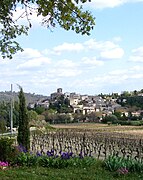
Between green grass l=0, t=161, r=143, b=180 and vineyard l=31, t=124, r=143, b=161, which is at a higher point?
green grass l=0, t=161, r=143, b=180

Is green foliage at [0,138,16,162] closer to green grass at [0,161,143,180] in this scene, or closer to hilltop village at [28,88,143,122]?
green grass at [0,161,143,180]

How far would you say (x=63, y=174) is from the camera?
9.59 meters

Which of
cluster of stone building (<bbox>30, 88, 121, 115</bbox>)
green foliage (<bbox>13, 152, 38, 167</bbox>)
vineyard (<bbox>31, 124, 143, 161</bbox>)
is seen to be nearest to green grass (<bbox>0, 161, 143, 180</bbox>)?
green foliage (<bbox>13, 152, 38, 167</bbox>)

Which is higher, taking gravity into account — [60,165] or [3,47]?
[3,47]

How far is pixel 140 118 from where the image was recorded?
103312mm

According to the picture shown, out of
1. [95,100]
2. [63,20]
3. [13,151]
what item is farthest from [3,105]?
[95,100]

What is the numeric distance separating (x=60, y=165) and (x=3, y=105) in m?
66.1

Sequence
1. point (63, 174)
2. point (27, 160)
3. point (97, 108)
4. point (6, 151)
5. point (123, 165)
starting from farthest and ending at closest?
point (97, 108), point (6, 151), point (27, 160), point (123, 165), point (63, 174)

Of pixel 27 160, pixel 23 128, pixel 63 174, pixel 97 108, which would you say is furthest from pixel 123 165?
pixel 97 108

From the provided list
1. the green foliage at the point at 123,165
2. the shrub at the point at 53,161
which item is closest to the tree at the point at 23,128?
the shrub at the point at 53,161

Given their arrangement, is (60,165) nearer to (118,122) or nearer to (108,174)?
(108,174)

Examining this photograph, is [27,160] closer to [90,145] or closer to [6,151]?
[6,151]

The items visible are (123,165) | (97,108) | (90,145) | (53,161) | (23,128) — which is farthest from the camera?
(97,108)

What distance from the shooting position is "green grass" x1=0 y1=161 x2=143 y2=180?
9172mm
